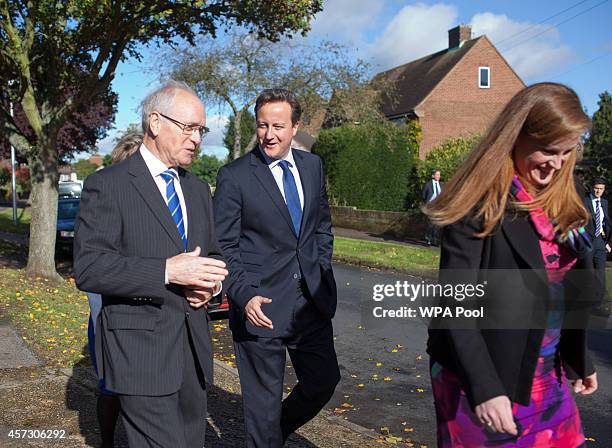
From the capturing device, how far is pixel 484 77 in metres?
42.4

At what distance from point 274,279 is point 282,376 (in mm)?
580

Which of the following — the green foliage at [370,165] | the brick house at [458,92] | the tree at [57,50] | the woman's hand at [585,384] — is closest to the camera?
the woman's hand at [585,384]

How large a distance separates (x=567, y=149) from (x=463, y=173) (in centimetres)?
37

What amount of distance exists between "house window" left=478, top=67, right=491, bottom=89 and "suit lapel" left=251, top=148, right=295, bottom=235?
133 ft

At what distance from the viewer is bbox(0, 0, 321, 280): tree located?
10.8m

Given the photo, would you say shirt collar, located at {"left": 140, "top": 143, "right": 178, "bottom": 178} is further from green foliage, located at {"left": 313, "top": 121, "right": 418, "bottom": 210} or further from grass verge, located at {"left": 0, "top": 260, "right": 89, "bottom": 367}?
green foliage, located at {"left": 313, "top": 121, "right": 418, "bottom": 210}

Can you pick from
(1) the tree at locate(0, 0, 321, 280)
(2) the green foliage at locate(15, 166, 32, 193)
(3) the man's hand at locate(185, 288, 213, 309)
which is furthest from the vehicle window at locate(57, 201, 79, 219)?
(2) the green foliage at locate(15, 166, 32, 193)

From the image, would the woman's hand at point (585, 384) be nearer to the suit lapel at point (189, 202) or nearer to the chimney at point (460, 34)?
the suit lapel at point (189, 202)

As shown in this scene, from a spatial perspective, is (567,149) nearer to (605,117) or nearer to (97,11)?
(97,11)

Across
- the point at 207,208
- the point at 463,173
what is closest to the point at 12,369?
the point at 207,208

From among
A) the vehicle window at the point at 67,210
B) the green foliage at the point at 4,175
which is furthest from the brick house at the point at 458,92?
the green foliage at the point at 4,175

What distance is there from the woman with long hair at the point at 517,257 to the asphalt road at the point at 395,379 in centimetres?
282

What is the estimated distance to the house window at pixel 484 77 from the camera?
42.2 metres

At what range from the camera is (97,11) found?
9.84 metres
